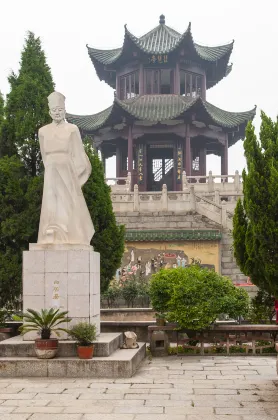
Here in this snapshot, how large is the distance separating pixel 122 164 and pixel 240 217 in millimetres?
21594

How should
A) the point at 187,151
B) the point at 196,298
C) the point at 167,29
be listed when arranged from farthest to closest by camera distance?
the point at 167,29
the point at 187,151
the point at 196,298

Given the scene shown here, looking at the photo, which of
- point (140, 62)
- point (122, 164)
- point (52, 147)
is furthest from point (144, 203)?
point (52, 147)

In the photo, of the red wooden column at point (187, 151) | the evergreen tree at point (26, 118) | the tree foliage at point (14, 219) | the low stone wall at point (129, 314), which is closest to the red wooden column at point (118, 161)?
the red wooden column at point (187, 151)

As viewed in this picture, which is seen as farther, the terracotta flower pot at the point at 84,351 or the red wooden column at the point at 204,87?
the red wooden column at the point at 204,87

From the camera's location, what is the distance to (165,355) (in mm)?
10586

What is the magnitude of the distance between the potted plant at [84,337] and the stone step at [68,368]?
11 centimetres

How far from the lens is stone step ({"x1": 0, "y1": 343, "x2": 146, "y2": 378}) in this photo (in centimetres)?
797

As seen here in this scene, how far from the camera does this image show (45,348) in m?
8.17

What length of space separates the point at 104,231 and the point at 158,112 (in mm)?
18269

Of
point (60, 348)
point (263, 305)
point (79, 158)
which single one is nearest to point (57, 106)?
point (79, 158)

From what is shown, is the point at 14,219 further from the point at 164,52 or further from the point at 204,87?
the point at 204,87

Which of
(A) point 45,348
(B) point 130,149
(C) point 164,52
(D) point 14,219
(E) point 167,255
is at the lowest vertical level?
(A) point 45,348

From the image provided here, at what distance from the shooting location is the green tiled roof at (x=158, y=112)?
29255mm

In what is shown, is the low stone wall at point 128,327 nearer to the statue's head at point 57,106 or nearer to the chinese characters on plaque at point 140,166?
the statue's head at point 57,106
